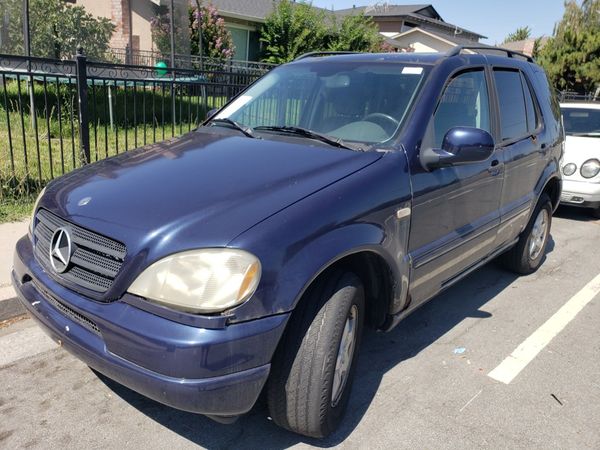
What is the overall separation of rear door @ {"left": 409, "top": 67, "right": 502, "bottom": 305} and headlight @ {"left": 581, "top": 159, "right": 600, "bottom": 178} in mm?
3987

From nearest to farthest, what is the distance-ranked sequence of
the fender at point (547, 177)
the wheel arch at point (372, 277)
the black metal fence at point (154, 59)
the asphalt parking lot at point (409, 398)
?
the wheel arch at point (372, 277) → the asphalt parking lot at point (409, 398) → the fender at point (547, 177) → the black metal fence at point (154, 59)

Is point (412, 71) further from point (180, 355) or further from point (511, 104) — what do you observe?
point (180, 355)

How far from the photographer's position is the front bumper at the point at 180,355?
2.01m

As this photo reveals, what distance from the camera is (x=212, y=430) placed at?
2658 millimetres

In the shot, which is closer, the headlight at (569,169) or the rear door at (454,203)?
the rear door at (454,203)

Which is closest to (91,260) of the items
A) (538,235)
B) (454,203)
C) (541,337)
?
(454,203)

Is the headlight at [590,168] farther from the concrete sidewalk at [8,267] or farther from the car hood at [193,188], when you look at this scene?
the concrete sidewalk at [8,267]

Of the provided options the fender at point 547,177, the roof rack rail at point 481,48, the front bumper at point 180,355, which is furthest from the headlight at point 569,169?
the front bumper at point 180,355

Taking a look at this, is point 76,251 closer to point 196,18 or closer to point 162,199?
point 162,199

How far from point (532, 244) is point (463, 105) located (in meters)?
2.05

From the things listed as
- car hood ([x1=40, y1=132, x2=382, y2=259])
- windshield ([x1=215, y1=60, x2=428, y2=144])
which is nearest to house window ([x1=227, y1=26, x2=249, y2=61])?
windshield ([x1=215, y1=60, x2=428, y2=144])

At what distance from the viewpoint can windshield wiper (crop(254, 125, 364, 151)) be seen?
9.66 ft

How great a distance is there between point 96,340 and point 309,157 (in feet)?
4.42

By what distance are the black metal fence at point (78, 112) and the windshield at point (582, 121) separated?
16.3 feet
